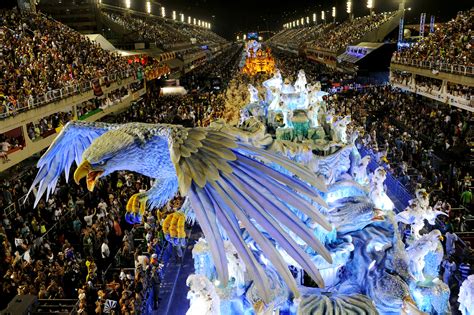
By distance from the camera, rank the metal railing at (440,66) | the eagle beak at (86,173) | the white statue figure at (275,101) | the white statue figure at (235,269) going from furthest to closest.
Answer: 1. the metal railing at (440,66)
2. the white statue figure at (275,101)
3. the white statue figure at (235,269)
4. the eagle beak at (86,173)

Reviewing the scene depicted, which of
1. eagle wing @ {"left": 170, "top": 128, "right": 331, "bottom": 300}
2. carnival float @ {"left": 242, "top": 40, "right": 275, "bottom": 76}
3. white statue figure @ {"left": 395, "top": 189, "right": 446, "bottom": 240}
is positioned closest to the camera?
eagle wing @ {"left": 170, "top": 128, "right": 331, "bottom": 300}

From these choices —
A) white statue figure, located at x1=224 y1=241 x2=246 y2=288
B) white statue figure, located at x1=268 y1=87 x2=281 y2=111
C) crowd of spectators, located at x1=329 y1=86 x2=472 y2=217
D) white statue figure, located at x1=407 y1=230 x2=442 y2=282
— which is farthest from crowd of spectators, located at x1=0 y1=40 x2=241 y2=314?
crowd of spectators, located at x1=329 y1=86 x2=472 y2=217

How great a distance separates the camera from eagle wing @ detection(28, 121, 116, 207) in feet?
19.5

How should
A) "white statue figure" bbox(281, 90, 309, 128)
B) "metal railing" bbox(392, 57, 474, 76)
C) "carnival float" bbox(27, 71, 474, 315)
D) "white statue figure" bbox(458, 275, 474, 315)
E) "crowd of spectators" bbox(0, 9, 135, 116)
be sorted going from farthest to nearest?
"metal railing" bbox(392, 57, 474, 76) < "crowd of spectators" bbox(0, 9, 135, 116) < "white statue figure" bbox(281, 90, 309, 128) < "white statue figure" bbox(458, 275, 474, 315) < "carnival float" bbox(27, 71, 474, 315)

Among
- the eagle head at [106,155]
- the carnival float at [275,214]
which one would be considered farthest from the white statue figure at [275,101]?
the eagle head at [106,155]

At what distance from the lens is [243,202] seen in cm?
432

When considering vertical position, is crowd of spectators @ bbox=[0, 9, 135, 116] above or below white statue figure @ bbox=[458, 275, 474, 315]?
above

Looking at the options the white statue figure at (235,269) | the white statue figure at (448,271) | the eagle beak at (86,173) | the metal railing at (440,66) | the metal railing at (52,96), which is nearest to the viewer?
the eagle beak at (86,173)

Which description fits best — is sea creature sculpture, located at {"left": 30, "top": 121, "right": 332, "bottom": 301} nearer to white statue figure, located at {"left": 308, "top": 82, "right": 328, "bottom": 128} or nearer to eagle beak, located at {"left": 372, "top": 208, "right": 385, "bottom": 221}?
eagle beak, located at {"left": 372, "top": 208, "right": 385, "bottom": 221}

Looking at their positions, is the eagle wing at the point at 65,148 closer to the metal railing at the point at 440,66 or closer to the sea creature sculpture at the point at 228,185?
the sea creature sculpture at the point at 228,185

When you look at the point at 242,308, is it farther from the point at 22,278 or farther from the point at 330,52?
the point at 330,52

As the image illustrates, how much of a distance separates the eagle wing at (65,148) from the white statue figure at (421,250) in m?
6.55

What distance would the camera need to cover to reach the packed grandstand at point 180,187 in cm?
853

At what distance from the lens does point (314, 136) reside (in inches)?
591
